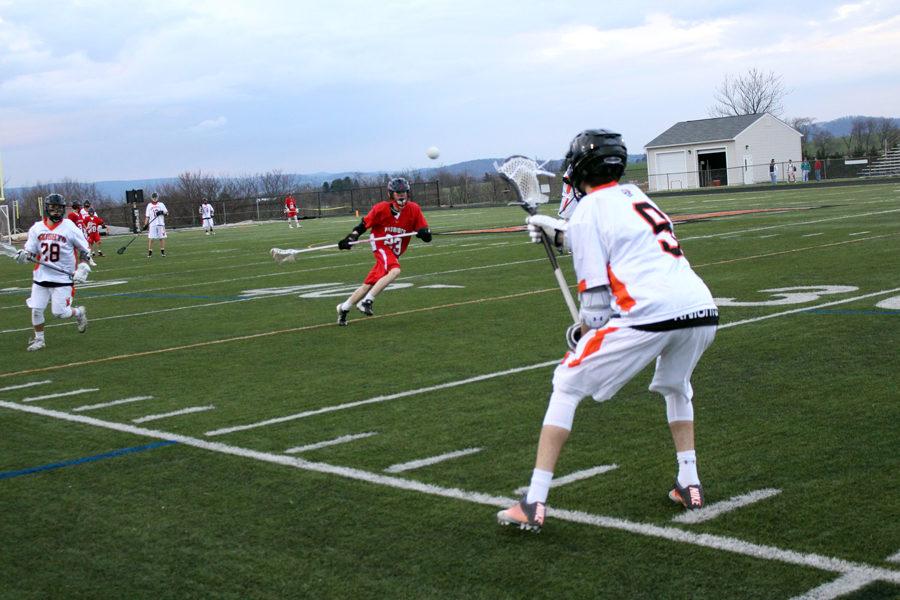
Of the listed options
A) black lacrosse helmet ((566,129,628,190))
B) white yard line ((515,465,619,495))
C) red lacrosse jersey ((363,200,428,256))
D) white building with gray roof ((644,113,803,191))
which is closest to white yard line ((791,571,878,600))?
white yard line ((515,465,619,495))

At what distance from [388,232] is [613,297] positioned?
9.20 metres

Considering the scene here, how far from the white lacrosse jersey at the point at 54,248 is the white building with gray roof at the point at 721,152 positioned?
196ft

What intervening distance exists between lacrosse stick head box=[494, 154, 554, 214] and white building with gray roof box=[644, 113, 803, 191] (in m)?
64.6

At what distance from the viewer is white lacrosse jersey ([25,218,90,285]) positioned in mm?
13203

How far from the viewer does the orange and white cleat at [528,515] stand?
16.3 feet

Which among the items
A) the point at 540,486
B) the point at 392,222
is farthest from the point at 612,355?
the point at 392,222

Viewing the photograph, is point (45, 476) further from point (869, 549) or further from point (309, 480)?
point (869, 549)

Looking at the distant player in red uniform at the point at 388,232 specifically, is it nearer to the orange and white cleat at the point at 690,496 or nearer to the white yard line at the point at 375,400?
the white yard line at the point at 375,400

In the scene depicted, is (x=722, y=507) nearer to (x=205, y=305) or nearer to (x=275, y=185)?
(x=205, y=305)

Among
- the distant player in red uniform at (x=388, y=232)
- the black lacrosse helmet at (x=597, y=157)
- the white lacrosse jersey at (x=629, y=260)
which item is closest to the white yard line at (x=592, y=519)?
the white lacrosse jersey at (x=629, y=260)

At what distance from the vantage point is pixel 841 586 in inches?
165

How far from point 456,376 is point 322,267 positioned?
48.4 ft

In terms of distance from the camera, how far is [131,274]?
84.9ft

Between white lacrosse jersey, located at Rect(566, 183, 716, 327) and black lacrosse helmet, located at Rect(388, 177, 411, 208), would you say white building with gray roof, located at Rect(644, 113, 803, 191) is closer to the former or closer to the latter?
black lacrosse helmet, located at Rect(388, 177, 411, 208)
